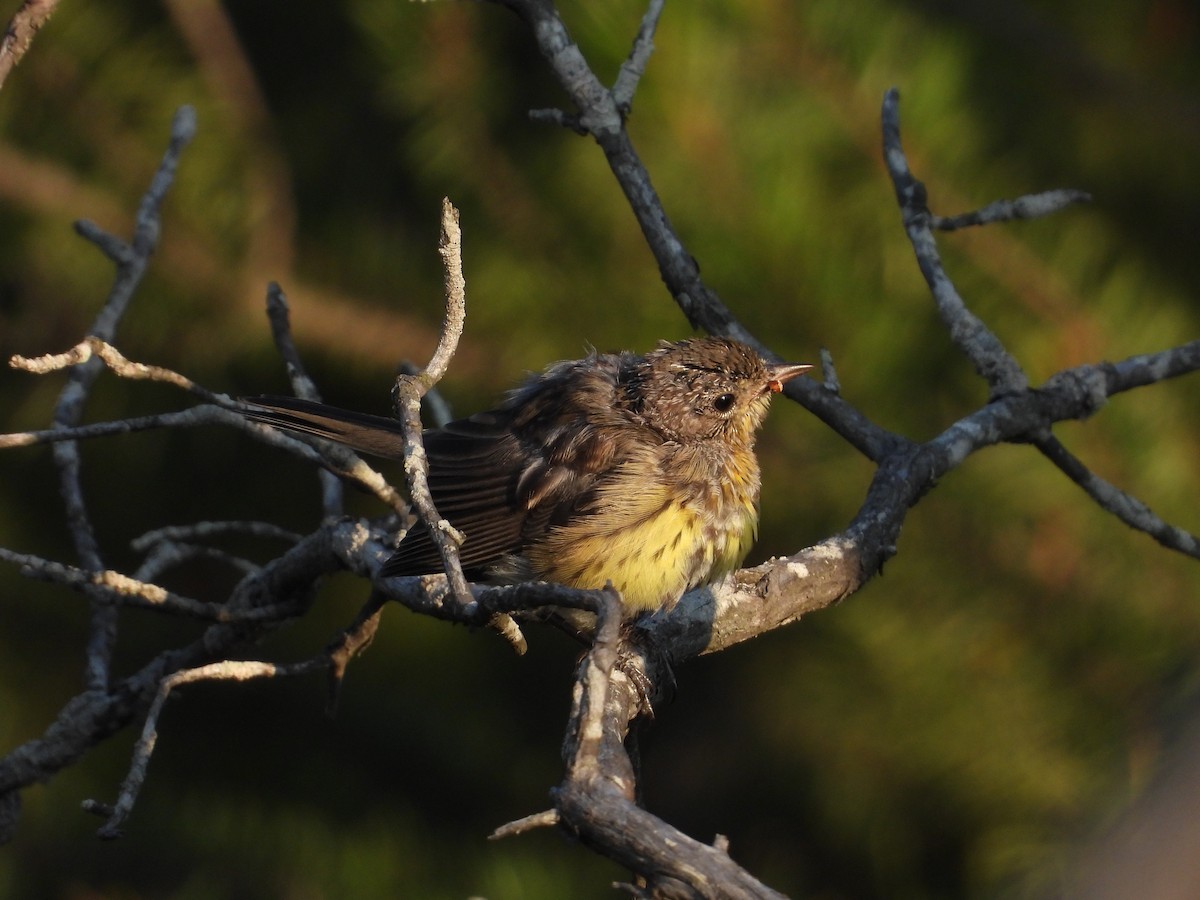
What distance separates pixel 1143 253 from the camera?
15.1 feet

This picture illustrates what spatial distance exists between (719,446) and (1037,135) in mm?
2150

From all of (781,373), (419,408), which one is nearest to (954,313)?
(781,373)

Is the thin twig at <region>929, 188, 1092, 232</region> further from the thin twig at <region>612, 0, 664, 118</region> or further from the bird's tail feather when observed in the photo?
the bird's tail feather

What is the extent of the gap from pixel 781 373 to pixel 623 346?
3.08 feet

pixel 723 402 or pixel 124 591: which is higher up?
pixel 723 402

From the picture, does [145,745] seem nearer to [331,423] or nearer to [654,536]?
[331,423]

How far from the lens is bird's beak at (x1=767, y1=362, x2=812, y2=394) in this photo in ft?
11.1

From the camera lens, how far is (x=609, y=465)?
3.53 metres

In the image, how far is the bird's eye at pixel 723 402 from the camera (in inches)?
142

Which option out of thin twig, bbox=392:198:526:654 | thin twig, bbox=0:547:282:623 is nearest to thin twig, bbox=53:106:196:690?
thin twig, bbox=0:547:282:623

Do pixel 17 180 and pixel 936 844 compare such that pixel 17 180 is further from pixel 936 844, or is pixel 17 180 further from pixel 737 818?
pixel 936 844

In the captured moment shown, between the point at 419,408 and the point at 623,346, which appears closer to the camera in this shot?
the point at 419,408

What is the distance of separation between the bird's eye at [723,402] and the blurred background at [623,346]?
391 mm

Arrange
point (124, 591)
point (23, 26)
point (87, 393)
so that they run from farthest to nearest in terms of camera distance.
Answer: point (87, 393) < point (124, 591) < point (23, 26)
